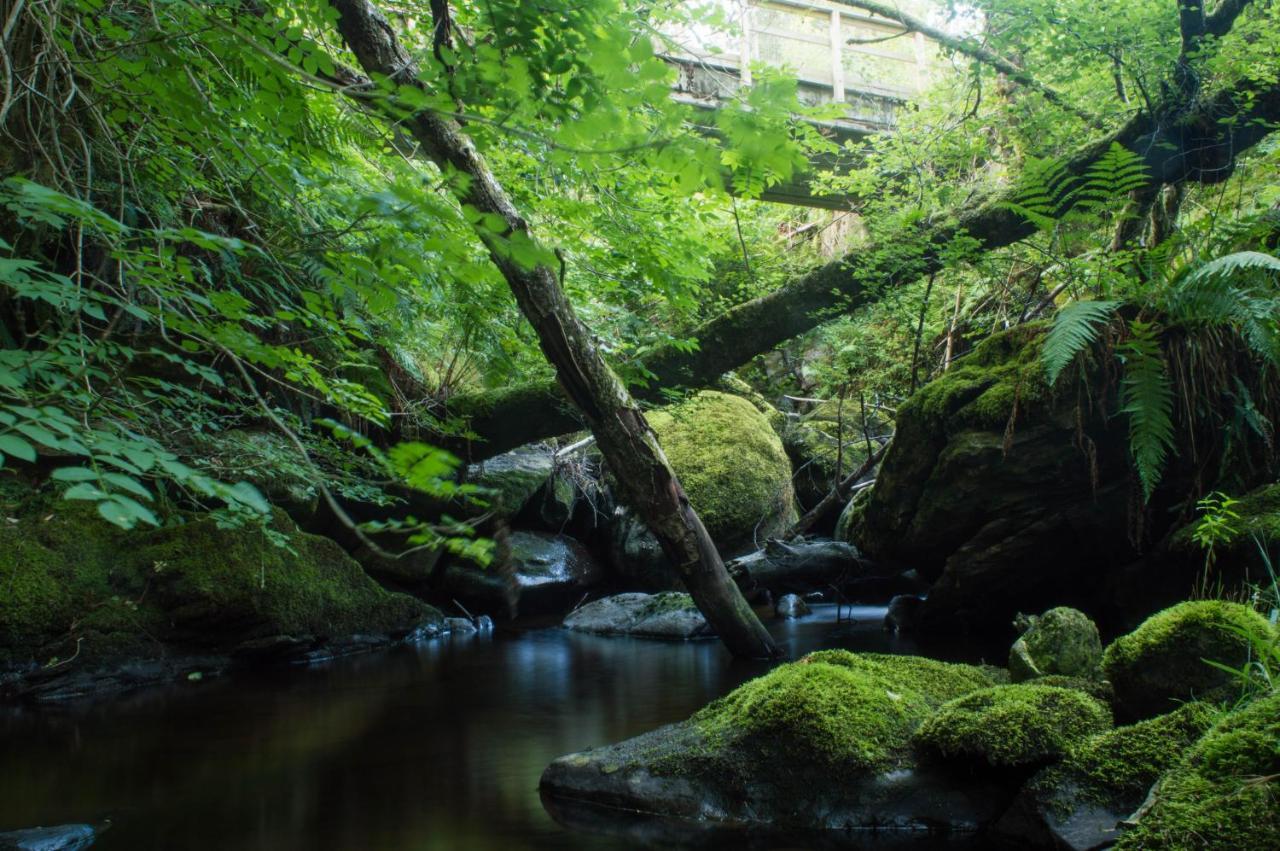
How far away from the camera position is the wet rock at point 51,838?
2.89 metres

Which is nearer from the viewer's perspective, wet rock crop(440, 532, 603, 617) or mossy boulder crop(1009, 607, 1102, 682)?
mossy boulder crop(1009, 607, 1102, 682)

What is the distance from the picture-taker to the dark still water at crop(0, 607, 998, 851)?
325cm

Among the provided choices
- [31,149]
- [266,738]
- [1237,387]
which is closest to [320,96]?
[31,149]


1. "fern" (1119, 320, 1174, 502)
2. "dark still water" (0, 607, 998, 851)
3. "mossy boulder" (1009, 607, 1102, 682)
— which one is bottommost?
"dark still water" (0, 607, 998, 851)

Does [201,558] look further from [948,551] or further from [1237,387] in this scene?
[1237,387]

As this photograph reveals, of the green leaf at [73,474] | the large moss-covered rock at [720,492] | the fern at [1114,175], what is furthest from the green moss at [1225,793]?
the large moss-covered rock at [720,492]

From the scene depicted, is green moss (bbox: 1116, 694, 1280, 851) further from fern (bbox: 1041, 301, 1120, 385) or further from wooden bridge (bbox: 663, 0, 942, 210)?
wooden bridge (bbox: 663, 0, 942, 210)

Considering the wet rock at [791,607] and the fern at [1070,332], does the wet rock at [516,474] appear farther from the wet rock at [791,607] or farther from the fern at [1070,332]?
the fern at [1070,332]

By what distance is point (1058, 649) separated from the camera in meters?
3.93

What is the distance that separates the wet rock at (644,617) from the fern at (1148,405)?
3855 mm

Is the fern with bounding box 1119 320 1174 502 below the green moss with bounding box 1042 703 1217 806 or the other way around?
the other way around

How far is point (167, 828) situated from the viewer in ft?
10.7

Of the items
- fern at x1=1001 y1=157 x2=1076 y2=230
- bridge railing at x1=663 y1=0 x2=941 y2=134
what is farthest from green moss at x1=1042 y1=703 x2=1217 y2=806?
bridge railing at x1=663 y1=0 x2=941 y2=134

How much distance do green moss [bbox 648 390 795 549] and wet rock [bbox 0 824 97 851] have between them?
21.5 ft
